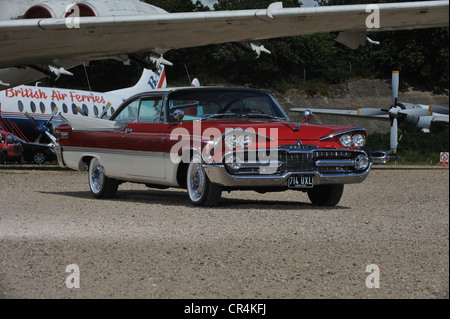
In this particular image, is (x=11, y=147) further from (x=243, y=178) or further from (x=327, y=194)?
(x=243, y=178)

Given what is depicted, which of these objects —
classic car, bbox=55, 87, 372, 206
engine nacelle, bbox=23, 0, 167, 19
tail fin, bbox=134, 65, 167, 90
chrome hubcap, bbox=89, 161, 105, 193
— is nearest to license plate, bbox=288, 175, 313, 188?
classic car, bbox=55, 87, 372, 206

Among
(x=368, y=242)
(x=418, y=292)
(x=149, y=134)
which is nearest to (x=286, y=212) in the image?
(x=149, y=134)

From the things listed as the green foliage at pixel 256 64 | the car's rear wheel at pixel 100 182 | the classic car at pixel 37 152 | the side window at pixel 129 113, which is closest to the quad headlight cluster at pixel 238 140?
the side window at pixel 129 113

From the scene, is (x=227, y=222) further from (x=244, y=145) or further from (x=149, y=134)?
(x=149, y=134)

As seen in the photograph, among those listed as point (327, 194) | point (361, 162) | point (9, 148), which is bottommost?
point (327, 194)

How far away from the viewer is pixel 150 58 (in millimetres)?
15609

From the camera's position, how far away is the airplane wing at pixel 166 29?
11875 millimetres

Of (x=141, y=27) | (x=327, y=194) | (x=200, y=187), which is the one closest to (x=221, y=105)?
(x=200, y=187)

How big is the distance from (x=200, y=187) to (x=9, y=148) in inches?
699

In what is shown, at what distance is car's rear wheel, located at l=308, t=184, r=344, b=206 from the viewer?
8.25 meters

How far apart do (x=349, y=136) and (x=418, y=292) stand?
4.58 metres

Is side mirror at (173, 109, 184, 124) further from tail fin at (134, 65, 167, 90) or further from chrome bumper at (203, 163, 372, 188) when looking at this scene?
tail fin at (134, 65, 167, 90)

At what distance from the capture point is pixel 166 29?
45.9 ft
